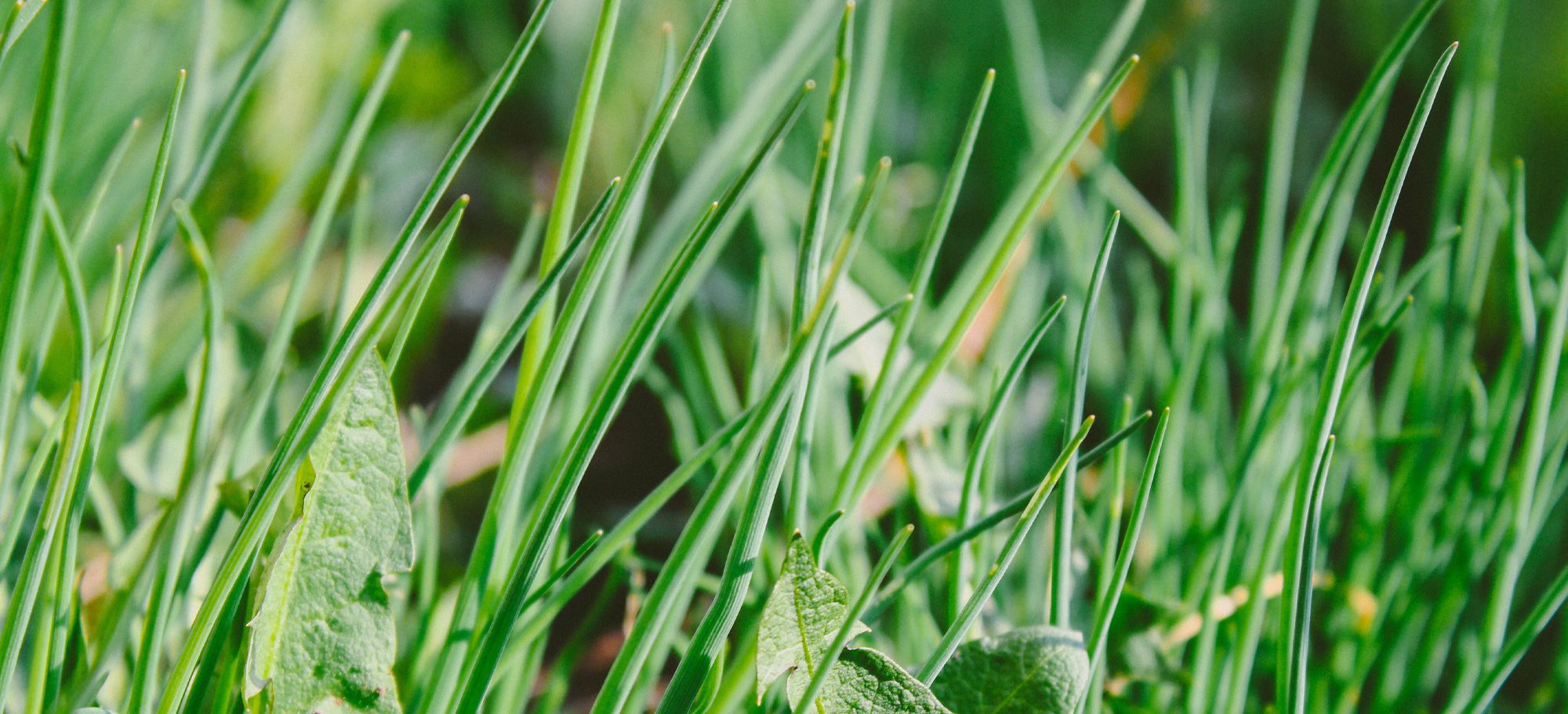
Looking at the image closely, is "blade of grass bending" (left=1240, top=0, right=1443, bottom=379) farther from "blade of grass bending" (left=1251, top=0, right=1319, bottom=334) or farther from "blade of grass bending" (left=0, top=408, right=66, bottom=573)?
"blade of grass bending" (left=0, top=408, right=66, bottom=573)

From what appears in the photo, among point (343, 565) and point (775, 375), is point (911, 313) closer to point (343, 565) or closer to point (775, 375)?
point (775, 375)

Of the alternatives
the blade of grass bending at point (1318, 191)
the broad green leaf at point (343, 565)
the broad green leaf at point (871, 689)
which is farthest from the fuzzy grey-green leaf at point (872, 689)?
the blade of grass bending at point (1318, 191)

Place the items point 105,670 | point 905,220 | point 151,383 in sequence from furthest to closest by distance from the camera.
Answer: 1. point 905,220
2. point 151,383
3. point 105,670

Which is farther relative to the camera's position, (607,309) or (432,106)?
(432,106)

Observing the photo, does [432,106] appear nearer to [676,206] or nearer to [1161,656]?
[676,206]

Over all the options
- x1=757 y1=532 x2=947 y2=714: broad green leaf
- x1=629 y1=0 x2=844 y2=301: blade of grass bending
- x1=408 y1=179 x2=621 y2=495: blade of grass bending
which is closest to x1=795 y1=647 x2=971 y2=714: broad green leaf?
x1=757 y1=532 x2=947 y2=714: broad green leaf

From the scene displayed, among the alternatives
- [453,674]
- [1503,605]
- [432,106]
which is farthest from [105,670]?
[432,106]

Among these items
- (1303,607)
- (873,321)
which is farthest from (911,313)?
(1303,607)

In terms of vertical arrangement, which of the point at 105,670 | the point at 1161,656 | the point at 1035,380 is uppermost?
the point at 1035,380
